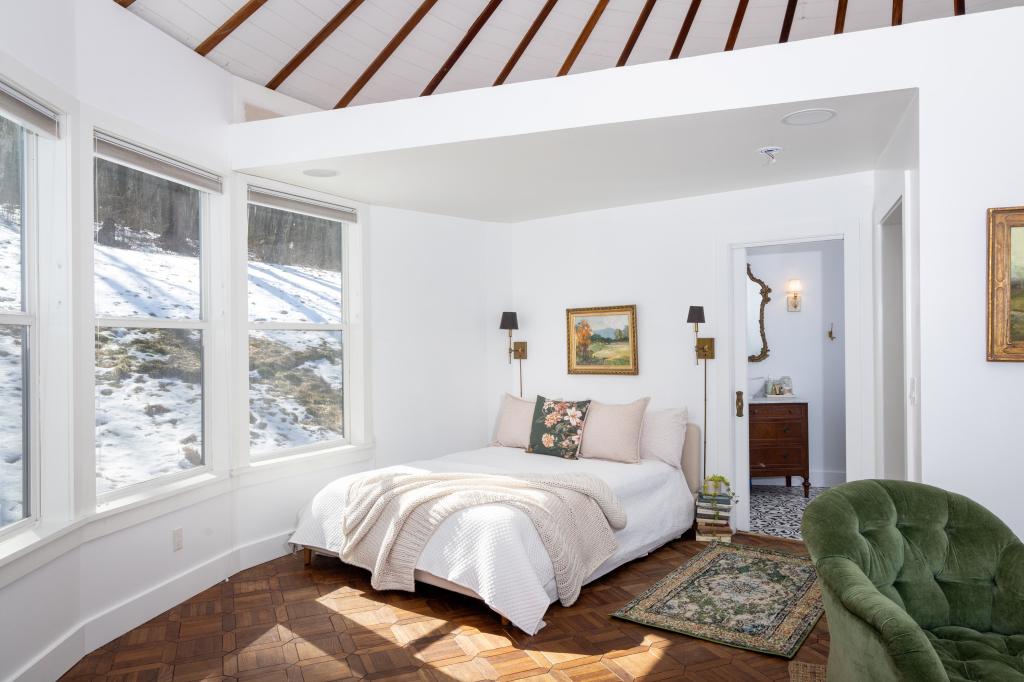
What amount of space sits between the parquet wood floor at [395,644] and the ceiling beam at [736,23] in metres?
3.03

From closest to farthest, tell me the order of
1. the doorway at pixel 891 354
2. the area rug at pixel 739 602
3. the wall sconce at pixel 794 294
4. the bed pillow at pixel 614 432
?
the area rug at pixel 739 602 → the doorway at pixel 891 354 → the bed pillow at pixel 614 432 → the wall sconce at pixel 794 294

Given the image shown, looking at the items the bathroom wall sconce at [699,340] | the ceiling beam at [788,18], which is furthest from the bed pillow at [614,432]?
the ceiling beam at [788,18]

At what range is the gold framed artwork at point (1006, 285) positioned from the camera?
2.88 meters

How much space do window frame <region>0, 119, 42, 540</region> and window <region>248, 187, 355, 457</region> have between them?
57.2 inches

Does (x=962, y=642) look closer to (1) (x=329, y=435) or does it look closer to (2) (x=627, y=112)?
(2) (x=627, y=112)

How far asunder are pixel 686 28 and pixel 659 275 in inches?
70.9

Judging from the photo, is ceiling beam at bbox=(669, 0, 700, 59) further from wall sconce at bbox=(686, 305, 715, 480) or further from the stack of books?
the stack of books

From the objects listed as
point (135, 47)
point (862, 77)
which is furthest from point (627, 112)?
point (135, 47)

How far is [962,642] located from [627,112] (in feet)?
8.19

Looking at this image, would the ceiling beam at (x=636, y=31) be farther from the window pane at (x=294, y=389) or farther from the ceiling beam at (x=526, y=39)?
the window pane at (x=294, y=389)

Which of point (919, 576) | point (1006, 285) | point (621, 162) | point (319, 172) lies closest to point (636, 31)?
point (621, 162)

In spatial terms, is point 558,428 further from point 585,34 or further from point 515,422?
point 585,34

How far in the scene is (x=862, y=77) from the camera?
308cm

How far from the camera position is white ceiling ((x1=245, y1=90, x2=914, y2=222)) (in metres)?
3.48
